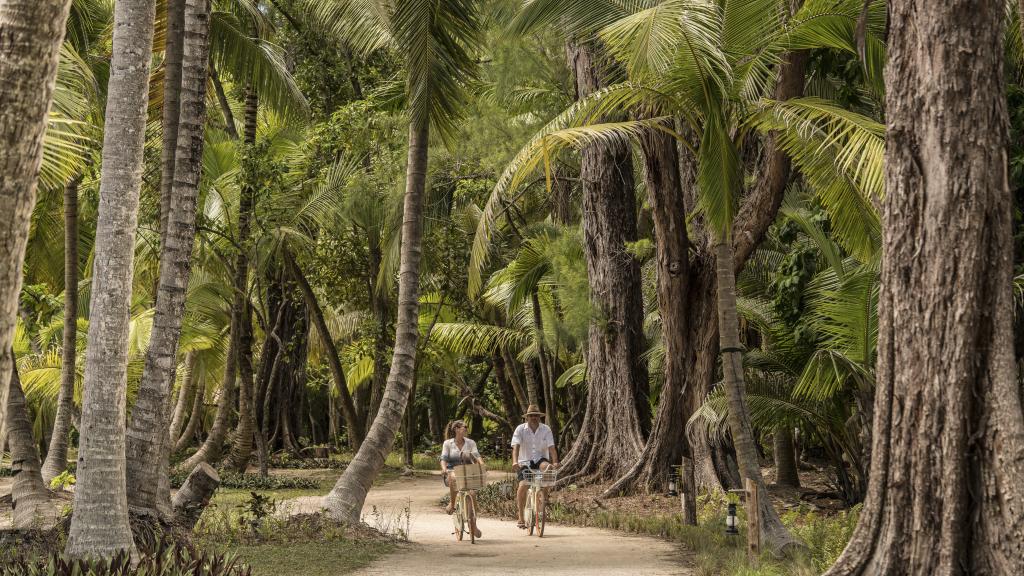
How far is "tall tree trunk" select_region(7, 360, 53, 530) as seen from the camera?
1181 centimetres

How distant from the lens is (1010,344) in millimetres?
6539

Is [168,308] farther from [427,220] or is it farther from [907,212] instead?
[427,220]

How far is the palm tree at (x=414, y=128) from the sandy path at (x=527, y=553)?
1.08 metres

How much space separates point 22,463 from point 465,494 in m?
5.22

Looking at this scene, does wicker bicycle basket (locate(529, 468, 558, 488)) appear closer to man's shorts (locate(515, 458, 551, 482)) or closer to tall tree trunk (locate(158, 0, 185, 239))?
man's shorts (locate(515, 458, 551, 482))

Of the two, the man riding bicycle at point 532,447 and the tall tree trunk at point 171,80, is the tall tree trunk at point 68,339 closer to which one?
the tall tree trunk at point 171,80

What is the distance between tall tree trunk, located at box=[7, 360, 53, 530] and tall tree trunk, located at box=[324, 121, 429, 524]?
3322 mm

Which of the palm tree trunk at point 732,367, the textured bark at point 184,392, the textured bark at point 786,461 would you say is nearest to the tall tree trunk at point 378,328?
the textured bark at point 184,392

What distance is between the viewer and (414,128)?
12703mm

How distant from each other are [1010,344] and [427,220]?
52.6 feet

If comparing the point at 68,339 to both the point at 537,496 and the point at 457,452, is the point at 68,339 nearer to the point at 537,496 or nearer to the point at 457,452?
the point at 457,452

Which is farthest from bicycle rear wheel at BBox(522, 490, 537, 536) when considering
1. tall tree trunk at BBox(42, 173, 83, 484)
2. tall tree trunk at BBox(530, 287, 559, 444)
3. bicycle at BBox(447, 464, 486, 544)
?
tall tree trunk at BBox(530, 287, 559, 444)

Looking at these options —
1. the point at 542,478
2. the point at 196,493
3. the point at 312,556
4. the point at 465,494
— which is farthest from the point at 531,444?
the point at 196,493

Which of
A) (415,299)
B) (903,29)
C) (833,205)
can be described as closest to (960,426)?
(903,29)
